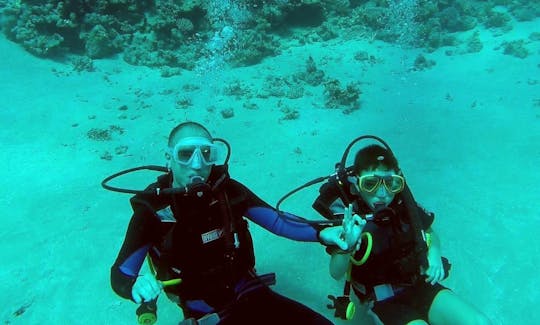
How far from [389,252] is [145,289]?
1.82m

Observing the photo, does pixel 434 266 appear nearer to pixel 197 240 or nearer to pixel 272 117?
pixel 197 240

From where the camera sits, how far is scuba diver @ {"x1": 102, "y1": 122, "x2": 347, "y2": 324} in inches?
107

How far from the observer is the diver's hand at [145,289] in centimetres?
235

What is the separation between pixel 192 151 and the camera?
279cm

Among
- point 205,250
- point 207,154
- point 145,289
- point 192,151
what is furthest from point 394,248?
point 145,289

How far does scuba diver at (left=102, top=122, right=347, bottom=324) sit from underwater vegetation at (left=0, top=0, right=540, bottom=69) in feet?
28.4

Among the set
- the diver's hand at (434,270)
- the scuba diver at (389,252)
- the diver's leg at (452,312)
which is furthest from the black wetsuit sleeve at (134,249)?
the diver's leg at (452,312)

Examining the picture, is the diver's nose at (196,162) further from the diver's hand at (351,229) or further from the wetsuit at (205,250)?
the diver's hand at (351,229)

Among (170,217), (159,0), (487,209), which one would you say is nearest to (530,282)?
(487,209)

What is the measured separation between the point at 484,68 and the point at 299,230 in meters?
10.8

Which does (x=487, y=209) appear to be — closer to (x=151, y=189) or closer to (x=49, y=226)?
(x=151, y=189)

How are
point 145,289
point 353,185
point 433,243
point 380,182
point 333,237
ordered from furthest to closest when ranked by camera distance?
point 433,243 < point 353,185 < point 380,182 < point 333,237 < point 145,289

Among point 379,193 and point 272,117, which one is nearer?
point 379,193

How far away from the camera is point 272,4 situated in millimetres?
12469
